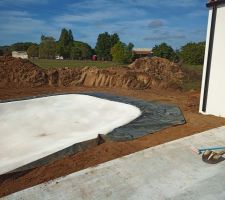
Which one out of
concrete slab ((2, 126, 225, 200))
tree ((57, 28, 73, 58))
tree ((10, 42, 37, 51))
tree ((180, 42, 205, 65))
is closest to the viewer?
concrete slab ((2, 126, 225, 200))

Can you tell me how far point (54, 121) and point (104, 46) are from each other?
5629 cm

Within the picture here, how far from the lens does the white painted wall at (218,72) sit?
6133 millimetres

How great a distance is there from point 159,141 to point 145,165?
3.83 feet

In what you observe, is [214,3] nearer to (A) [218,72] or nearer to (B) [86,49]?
(A) [218,72]

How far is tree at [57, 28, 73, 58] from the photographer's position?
6342 cm

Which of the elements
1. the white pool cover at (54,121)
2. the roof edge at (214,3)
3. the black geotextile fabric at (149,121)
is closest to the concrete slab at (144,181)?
the black geotextile fabric at (149,121)

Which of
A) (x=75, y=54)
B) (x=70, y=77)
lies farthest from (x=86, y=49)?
(x=70, y=77)

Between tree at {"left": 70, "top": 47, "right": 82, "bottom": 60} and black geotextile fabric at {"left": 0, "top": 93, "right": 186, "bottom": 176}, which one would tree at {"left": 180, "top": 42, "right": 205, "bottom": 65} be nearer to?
black geotextile fabric at {"left": 0, "top": 93, "right": 186, "bottom": 176}

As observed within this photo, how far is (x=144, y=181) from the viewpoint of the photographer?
134 inches

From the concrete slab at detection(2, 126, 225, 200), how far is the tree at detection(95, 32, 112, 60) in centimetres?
5904

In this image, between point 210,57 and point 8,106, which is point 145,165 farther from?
point 8,106

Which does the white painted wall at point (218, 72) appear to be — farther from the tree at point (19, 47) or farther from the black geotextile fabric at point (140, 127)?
the tree at point (19, 47)

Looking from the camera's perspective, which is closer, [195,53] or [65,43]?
[195,53]

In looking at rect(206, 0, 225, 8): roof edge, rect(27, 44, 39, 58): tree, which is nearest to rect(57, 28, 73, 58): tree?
rect(27, 44, 39, 58): tree
